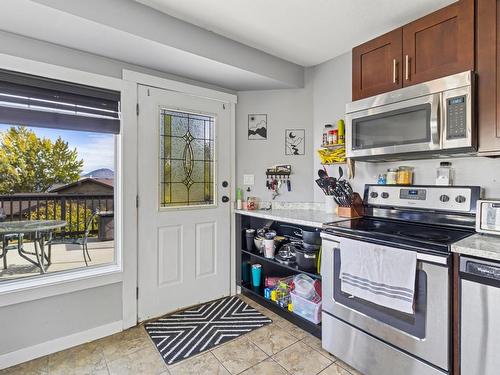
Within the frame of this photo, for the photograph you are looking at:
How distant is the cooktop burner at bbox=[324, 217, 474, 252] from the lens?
1.36m

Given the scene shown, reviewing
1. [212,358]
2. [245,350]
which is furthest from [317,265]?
[212,358]

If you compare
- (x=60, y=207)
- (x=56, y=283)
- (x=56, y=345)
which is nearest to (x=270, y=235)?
(x=56, y=283)

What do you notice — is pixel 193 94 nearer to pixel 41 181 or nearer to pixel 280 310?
pixel 41 181

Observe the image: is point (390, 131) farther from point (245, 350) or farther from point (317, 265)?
point (245, 350)

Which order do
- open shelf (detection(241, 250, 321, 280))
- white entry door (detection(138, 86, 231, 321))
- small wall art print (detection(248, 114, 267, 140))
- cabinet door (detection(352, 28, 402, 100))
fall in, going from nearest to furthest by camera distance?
cabinet door (detection(352, 28, 402, 100)), open shelf (detection(241, 250, 321, 280)), white entry door (detection(138, 86, 231, 321)), small wall art print (detection(248, 114, 267, 140))

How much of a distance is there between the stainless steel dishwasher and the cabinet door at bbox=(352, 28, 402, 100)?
1.23 metres

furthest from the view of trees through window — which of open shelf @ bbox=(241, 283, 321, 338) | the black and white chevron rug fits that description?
open shelf @ bbox=(241, 283, 321, 338)

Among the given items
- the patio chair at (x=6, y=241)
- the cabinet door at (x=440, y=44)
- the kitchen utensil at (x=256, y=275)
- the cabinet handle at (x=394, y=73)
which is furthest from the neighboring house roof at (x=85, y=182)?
the cabinet door at (x=440, y=44)

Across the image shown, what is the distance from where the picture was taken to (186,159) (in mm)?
2510

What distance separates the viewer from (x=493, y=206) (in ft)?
4.71

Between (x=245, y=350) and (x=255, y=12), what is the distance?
232cm

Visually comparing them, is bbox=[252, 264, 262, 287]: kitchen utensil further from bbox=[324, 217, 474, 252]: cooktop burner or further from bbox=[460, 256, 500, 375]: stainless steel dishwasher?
bbox=[460, 256, 500, 375]: stainless steel dishwasher

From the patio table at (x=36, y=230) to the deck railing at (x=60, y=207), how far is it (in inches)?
2.6

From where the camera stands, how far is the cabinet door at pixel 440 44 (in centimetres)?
151
